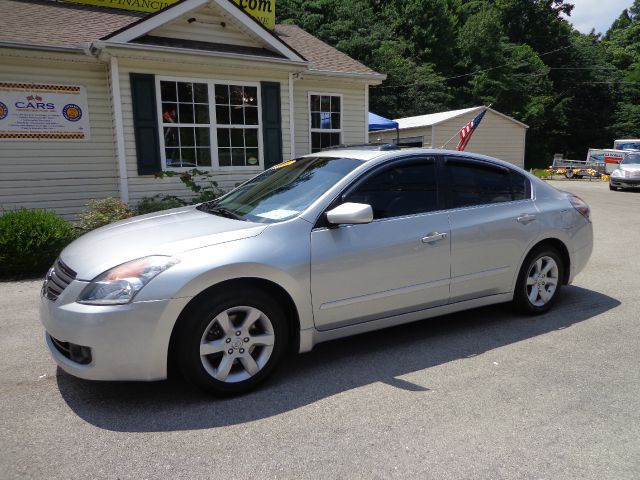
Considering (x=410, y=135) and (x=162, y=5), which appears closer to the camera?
(x=162, y=5)

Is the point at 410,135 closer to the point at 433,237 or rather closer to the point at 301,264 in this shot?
the point at 433,237

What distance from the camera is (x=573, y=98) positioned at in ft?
159

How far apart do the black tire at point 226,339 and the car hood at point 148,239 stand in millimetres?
396

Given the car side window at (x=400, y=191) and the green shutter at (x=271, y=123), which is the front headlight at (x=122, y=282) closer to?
the car side window at (x=400, y=191)

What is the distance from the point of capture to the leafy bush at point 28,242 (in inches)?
252

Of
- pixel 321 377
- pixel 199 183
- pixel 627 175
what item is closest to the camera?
pixel 321 377

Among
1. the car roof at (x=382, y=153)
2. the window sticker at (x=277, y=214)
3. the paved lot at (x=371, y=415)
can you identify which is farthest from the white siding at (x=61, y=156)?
the window sticker at (x=277, y=214)

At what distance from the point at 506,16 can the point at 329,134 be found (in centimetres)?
5250

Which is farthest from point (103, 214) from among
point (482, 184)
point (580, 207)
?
point (580, 207)

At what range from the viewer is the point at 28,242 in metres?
6.46

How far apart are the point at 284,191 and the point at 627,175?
20795mm

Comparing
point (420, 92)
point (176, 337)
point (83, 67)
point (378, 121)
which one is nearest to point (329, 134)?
point (378, 121)

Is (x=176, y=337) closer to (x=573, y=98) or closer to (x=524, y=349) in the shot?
(x=524, y=349)

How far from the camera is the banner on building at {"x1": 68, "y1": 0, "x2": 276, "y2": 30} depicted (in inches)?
474
